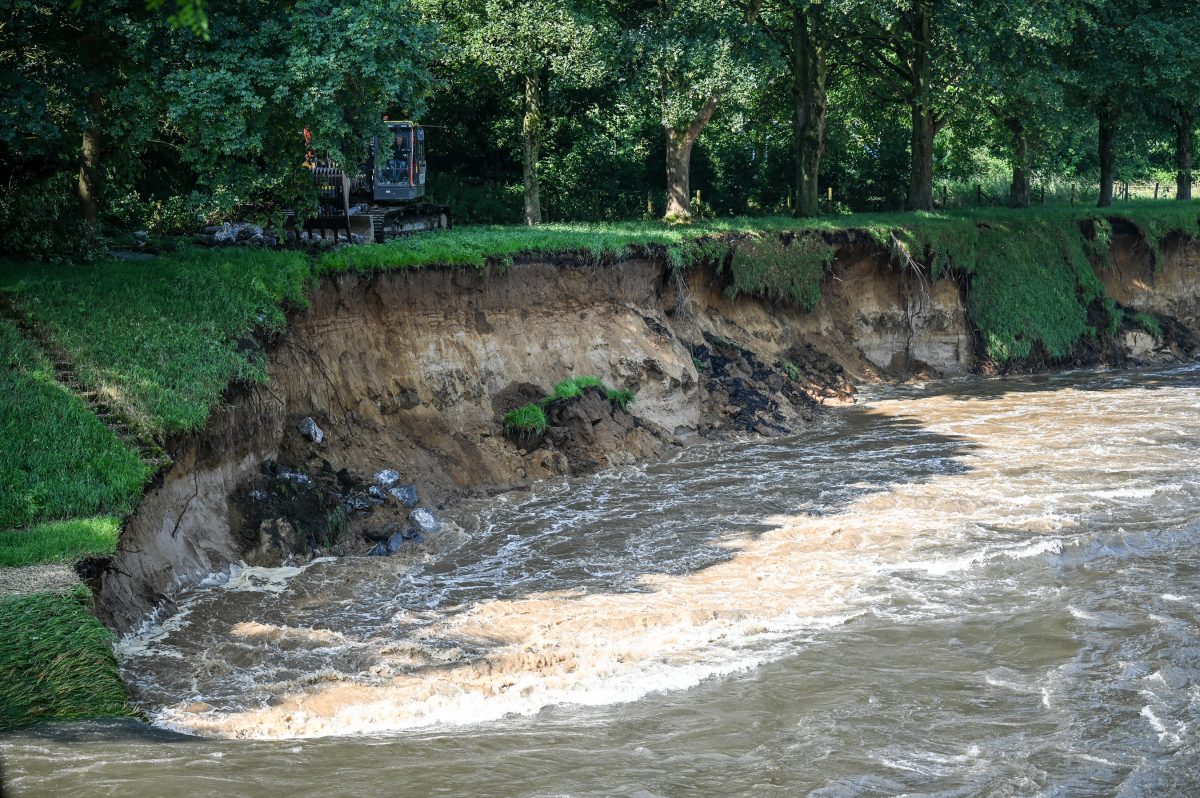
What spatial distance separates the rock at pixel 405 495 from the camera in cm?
1686

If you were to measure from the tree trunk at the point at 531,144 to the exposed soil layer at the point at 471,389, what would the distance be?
14.9 ft

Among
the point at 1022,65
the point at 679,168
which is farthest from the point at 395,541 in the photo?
the point at 1022,65

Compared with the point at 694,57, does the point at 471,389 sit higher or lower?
lower

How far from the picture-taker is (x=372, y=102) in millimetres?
17312

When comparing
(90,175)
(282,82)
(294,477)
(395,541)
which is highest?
(282,82)

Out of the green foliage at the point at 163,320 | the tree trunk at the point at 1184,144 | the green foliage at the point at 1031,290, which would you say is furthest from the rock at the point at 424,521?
the tree trunk at the point at 1184,144

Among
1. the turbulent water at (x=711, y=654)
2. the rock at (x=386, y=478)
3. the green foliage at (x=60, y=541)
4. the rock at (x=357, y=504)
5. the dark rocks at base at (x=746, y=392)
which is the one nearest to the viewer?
the turbulent water at (x=711, y=654)

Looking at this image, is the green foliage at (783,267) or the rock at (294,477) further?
the green foliage at (783,267)

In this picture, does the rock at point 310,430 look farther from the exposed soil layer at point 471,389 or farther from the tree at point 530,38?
the tree at point 530,38

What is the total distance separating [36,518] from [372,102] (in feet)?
25.6

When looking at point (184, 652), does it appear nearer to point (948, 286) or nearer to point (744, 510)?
point (744, 510)

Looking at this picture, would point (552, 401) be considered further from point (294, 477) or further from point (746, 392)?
point (294, 477)

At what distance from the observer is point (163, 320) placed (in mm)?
15922

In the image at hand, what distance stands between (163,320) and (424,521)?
4407 millimetres
